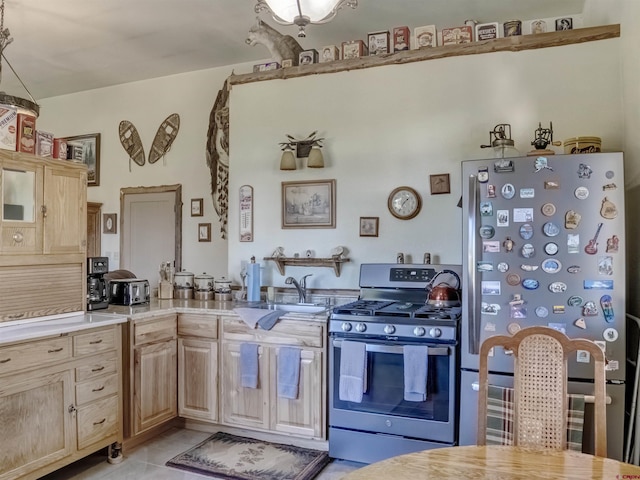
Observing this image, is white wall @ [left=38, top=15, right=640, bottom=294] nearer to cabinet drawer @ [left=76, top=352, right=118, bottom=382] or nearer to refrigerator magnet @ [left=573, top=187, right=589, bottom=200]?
refrigerator magnet @ [left=573, top=187, right=589, bottom=200]

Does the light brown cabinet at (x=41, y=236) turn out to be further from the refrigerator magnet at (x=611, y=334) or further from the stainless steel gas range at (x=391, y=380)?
the refrigerator magnet at (x=611, y=334)

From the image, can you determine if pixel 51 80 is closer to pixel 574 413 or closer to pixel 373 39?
pixel 373 39

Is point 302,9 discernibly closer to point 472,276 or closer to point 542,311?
point 472,276

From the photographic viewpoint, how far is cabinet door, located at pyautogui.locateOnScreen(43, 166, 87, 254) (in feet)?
9.80

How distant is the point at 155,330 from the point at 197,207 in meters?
2.18

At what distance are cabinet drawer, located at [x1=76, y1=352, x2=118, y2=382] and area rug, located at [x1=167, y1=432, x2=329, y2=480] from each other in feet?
2.32

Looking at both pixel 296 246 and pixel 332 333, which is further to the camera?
pixel 296 246

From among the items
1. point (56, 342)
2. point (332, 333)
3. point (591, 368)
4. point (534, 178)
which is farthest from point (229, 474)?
point (534, 178)

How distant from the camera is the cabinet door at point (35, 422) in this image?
245 cm

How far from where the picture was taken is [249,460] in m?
3.10

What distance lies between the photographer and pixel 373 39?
3750 mm

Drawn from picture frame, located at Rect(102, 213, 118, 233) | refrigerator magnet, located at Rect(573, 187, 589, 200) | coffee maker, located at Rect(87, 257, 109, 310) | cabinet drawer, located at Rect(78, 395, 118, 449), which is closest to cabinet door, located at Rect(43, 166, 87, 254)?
coffee maker, located at Rect(87, 257, 109, 310)

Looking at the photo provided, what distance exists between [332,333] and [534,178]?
1.47m

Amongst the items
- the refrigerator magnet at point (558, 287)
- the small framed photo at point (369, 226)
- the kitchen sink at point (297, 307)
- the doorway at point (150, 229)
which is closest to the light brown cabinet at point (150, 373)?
the kitchen sink at point (297, 307)
